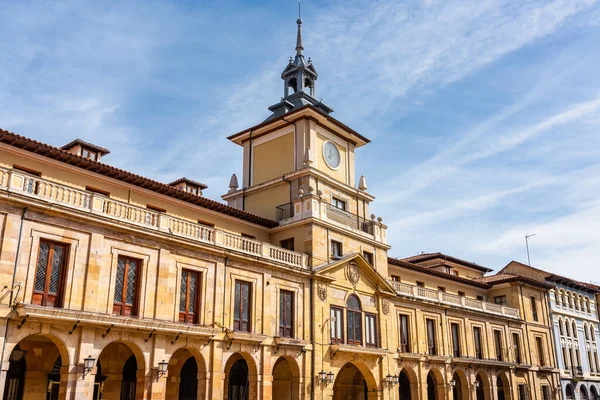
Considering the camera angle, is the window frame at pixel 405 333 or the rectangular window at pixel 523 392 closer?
the window frame at pixel 405 333

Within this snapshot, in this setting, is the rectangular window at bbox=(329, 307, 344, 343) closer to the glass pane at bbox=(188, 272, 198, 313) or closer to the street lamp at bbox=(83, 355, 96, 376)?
the glass pane at bbox=(188, 272, 198, 313)

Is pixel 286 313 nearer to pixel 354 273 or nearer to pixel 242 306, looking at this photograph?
pixel 242 306

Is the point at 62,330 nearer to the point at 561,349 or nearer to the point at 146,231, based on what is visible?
the point at 146,231

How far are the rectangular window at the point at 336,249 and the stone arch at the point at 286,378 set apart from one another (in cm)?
658

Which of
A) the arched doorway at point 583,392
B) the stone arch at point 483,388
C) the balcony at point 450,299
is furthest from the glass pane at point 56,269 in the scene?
the arched doorway at point 583,392

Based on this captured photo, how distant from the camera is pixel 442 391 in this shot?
40.1 m

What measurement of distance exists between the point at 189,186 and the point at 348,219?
9.93 m

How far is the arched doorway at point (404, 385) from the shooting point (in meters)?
39.9

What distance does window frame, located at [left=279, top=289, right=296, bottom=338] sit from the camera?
2989 cm

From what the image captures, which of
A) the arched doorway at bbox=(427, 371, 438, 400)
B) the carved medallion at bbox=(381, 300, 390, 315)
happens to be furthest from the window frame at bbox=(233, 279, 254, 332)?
the arched doorway at bbox=(427, 371, 438, 400)

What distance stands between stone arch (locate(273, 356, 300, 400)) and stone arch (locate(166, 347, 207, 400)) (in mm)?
4347

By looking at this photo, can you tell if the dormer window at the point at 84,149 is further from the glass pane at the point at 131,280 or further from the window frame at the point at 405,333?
the window frame at the point at 405,333

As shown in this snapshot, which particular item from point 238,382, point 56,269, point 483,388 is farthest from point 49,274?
point 483,388

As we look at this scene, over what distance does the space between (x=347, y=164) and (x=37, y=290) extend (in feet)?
74.1
